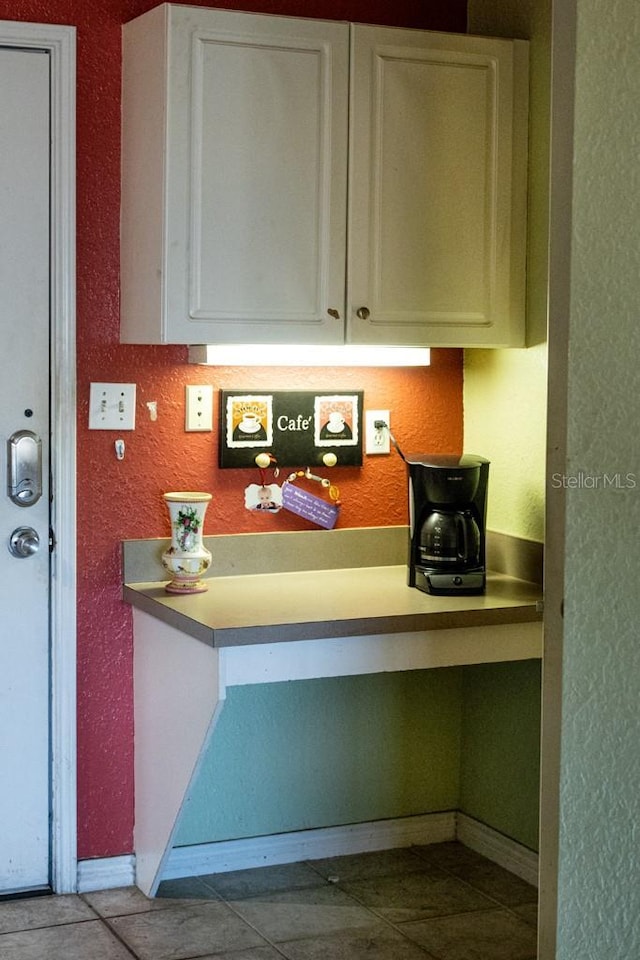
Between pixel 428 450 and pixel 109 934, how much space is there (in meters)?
1.54

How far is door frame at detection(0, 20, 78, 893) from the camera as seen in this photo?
3131 mm

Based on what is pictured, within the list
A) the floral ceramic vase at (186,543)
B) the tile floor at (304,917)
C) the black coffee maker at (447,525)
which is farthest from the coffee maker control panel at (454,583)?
the tile floor at (304,917)

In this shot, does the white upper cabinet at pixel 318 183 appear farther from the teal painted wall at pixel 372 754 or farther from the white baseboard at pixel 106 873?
the white baseboard at pixel 106 873

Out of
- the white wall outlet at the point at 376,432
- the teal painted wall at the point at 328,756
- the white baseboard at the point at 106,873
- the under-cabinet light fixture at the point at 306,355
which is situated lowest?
the white baseboard at the point at 106,873

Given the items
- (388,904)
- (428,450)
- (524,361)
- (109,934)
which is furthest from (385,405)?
(109,934)

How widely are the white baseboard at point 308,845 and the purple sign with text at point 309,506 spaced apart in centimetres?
87

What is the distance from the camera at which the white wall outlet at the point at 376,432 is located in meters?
3.55

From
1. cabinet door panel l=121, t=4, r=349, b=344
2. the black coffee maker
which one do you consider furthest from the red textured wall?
the black coffee maker

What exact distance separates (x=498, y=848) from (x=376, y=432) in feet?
3.95

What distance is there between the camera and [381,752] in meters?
3.62

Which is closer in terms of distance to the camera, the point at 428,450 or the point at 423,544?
the point at 423,544

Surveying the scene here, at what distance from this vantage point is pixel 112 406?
A: 128 inches

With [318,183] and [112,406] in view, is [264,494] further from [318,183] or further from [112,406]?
[318,183]

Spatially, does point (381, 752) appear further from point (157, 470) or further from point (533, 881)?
point (157, 470)
